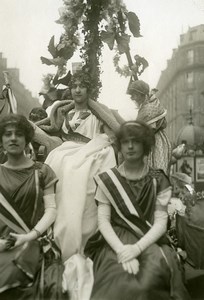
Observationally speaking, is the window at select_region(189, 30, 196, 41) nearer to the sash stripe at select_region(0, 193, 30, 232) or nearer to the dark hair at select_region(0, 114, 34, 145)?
the dark hair at select_region(0, 114, 34, 145)

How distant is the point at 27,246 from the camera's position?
2.68m

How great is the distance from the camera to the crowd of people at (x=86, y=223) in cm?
258

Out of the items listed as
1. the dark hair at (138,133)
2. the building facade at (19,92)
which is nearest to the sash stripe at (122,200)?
the dark hair at (138,133)

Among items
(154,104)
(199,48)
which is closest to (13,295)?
(154,104)

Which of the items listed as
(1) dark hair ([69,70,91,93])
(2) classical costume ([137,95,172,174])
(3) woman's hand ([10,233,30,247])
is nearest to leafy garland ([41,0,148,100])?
(1) dark hair ([69,70,91,93])

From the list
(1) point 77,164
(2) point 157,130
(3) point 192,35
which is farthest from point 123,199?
(3) point 192,35

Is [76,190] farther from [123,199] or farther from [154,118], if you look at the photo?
[154,118]

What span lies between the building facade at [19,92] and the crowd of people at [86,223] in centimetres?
89

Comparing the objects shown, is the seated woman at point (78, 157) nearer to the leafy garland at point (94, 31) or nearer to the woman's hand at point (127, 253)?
the woman's hand at point (127, 253)

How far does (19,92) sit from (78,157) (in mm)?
1201

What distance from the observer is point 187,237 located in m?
3.17

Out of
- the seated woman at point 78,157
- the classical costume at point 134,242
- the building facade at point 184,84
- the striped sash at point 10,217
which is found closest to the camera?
the classical costume at point 134,242

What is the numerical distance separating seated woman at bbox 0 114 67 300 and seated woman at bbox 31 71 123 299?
0.43 ft

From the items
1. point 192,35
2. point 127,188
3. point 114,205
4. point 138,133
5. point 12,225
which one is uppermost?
point 192,35
